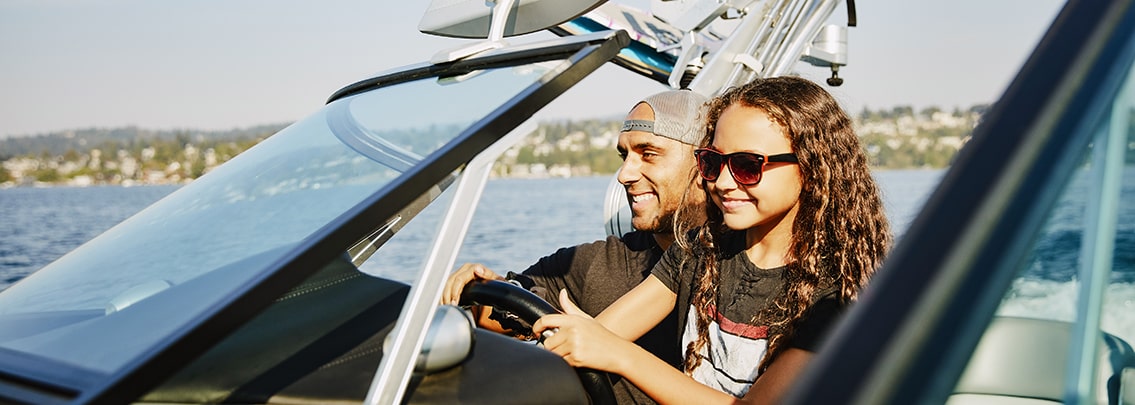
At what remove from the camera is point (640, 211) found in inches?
112

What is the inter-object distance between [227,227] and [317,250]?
28 centimetres

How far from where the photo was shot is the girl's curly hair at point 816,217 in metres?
1.73

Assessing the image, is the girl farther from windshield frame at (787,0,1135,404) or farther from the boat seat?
windshield frame at (787,0,1135,404)

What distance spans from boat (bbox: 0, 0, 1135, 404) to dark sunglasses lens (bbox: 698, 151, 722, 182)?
1.28ft

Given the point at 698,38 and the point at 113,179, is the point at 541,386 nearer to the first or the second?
the point at 698,38

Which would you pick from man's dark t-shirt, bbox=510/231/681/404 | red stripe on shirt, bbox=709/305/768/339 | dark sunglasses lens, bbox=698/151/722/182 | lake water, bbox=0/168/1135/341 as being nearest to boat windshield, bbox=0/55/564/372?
lake water, bbox=0/168/1135/341

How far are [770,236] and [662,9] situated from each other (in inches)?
113

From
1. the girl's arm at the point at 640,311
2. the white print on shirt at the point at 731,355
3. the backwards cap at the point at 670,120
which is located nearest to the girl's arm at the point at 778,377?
the white print on shirt at the point at 731,355

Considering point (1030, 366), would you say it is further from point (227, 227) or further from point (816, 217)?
point (816, 217)

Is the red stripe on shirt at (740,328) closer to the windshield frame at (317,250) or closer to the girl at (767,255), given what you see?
the girl at (767,255)

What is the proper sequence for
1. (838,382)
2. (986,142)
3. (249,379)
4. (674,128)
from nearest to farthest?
(838,382) → (986,142) → (249,379) → (674,128)

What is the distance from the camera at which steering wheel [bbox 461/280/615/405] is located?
1.67 metres

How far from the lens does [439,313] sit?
3.88 ft

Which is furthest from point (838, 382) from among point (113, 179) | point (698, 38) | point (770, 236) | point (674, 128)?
point (113, 179)
